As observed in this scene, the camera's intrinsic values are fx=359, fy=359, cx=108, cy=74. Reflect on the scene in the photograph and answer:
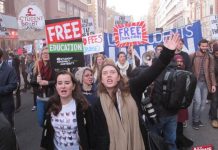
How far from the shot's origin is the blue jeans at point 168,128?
5.07 m

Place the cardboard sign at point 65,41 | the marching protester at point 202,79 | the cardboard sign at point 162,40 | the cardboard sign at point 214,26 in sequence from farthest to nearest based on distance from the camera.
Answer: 1. the cardboard sign at point 214,26
2. the cardboard sign at point 162,40
3. the marching protester at point 202,79
4. the cardboard sign at point 65,41

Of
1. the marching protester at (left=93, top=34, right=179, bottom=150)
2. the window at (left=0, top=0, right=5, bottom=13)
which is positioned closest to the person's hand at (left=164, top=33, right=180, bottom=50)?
the marching protester at (left=93, top=34, right=179, bottom=150)

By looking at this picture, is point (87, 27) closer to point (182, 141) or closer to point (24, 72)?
point (24, 72)

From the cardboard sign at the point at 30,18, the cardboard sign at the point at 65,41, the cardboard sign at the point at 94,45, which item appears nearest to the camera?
the cardboard sign at the point at 65,41

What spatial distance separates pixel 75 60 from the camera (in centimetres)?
589

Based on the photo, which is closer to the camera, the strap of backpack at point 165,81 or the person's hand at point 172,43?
the person's hand at point 172,43

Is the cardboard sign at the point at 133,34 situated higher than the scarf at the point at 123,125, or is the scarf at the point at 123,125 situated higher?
the cardboard sign at the point at 133,34

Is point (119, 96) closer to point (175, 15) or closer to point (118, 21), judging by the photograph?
point (118, 21)

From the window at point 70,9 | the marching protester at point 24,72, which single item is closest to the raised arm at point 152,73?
the marching protester at point 24,72

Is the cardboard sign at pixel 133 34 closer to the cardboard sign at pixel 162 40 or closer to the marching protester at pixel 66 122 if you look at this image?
the cardboard sign at pixel 162 40

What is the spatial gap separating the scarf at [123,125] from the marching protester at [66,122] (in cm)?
37

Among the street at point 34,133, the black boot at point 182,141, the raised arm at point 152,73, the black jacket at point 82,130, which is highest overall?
the raised arm at point 152,73

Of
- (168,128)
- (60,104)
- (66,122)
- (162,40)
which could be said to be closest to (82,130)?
(66,122)

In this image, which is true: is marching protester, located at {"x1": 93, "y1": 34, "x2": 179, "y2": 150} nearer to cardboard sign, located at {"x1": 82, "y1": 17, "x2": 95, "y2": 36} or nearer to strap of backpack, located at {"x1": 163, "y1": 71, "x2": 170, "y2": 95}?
strap of backpack, located at {"x1": 163, "y1": 71, "x2": 170, "y2": 95}
